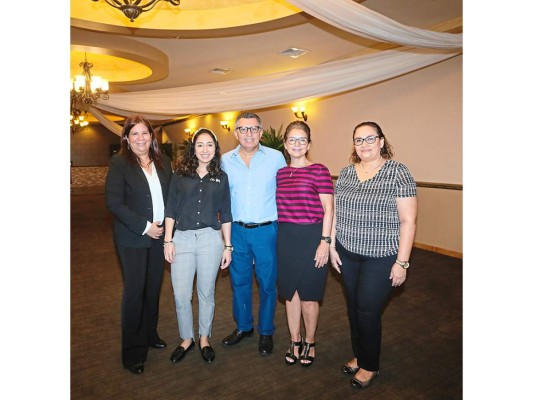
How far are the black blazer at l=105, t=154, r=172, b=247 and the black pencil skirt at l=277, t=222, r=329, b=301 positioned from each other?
2.80 feet

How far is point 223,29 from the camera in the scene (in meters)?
4.92

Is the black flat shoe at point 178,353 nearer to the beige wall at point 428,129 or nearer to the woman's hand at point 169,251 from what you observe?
the woman's hand at point 169,251

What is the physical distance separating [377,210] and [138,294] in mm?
1562

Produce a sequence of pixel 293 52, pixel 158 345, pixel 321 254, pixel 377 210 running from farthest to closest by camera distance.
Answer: pixel 293 52 < pixel 158 345 < pixel 321 254 < pixel 377 210

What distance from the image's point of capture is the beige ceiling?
4582mm

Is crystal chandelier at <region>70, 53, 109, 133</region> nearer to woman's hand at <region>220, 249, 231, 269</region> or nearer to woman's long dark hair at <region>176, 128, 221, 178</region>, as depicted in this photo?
woman's long dark hair at <region>176, 128, 221, 178</region>

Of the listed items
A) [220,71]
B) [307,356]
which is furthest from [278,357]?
[220,71]

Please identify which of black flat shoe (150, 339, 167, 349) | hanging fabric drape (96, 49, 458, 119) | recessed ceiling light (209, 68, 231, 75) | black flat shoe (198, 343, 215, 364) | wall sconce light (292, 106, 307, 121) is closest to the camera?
black flat shoe (198, 343, 215, 364)

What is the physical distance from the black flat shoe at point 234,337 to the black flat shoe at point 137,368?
2.04ft

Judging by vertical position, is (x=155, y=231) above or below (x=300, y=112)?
below

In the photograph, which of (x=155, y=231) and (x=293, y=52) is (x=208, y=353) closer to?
(x=155, y=231)

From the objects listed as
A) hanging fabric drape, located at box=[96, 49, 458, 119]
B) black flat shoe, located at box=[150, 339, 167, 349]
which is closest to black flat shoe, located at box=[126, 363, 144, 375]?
black flat shoe, located at box=[150, 339, 167, 349]
